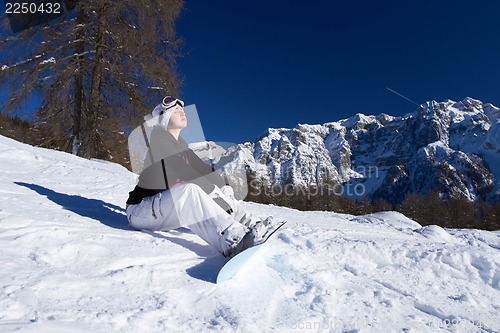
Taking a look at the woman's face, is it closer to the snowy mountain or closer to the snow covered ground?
the snow covered ground

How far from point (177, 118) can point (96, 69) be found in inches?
261

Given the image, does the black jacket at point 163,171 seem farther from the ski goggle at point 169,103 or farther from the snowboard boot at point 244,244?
the snowboard boot at point 244,244

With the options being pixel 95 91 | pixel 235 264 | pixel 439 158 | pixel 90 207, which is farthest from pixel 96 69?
pixel 439 158

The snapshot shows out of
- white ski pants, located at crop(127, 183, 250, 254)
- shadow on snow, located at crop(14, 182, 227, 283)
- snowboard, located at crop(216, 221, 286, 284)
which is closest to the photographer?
snowboard, located at crop(216, 221, 286, 284)

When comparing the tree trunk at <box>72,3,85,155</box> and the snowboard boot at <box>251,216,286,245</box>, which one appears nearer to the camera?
the snowboard boot at <box>251,216,286,245</box>

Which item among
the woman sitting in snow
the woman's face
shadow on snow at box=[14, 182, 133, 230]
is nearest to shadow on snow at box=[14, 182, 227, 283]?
shadow on snow at box=[14, 182, 133, 230]

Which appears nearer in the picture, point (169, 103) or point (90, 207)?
point (169, 103)

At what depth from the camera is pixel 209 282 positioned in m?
1.68

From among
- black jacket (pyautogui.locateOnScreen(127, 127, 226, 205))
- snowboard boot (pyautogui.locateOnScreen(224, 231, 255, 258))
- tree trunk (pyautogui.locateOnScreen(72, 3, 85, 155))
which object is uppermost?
tree trunk (pyautogui.locateOnScreen(72, 3, 85, 155))

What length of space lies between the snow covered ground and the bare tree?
5.84m

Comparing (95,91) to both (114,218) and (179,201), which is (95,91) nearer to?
(114,218)

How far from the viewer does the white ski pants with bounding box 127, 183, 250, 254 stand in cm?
199

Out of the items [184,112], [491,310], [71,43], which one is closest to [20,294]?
[184,112]

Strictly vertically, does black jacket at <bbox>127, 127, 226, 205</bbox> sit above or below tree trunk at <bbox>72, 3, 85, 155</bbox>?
below
